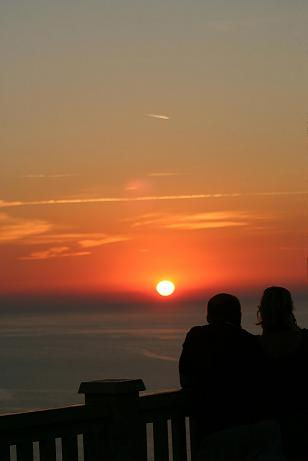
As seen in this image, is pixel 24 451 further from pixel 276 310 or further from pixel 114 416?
pixel 276 310

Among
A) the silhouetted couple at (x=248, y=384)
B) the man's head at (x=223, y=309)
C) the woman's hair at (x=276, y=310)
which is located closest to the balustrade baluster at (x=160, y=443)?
the silhouetted couple at (x=248, y=384)

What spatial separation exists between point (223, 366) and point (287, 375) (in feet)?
1.47

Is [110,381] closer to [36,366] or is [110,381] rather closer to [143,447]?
[143,447]

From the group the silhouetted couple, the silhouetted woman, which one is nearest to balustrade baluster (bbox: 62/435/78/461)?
the silhouetted couple

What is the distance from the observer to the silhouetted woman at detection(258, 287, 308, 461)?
23.6ft

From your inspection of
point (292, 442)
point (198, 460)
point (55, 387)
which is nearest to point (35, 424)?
point (198, 460)

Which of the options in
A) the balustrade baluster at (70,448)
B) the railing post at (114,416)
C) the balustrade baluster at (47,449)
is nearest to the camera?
the balustrade baluster at (47,449)

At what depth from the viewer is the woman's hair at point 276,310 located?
23.2ft

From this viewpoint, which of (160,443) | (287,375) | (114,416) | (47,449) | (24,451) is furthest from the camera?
(160,443)

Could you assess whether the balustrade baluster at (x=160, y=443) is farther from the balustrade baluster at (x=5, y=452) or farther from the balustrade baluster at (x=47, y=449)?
the balustrade baluster at (x=5, y=452)

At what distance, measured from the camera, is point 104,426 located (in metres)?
7.60

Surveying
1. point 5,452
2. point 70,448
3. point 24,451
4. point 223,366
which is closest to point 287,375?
point 223,366

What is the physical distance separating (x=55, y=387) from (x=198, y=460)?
117 metres

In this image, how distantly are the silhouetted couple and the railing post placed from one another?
48 cm
